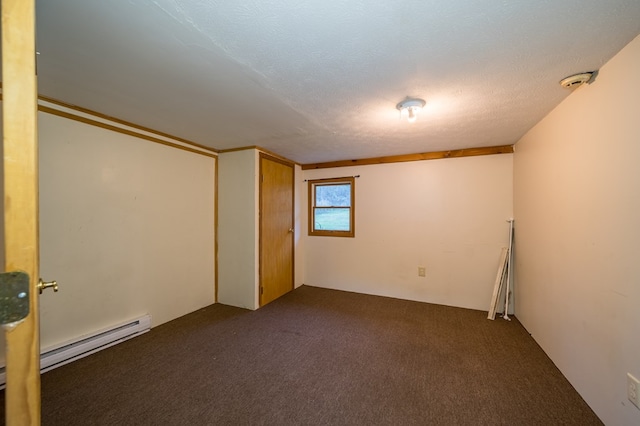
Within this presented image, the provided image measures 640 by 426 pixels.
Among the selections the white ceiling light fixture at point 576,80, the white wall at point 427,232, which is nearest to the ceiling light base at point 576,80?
the white ceiling light fixture at point 576,80

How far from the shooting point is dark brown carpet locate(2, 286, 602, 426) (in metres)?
1.57

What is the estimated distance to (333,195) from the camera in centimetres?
427

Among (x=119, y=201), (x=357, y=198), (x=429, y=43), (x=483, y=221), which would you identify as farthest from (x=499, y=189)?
(x=119, y=201)

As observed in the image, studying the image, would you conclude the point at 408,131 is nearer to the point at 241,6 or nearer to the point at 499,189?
the point at 499,189

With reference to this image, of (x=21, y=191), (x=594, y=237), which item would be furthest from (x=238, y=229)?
(x=594, y=237)

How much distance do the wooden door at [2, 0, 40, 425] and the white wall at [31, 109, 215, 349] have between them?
6.47 feet

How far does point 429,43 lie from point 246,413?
244 cm

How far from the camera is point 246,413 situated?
1594mm

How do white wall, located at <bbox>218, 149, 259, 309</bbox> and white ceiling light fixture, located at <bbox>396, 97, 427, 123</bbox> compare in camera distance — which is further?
white wall, located at <bbox>218, 149, 259, 309</bbox>

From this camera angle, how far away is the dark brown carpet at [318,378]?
61.9 inches

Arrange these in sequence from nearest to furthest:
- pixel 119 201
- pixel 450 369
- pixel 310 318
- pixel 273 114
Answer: pixel 450 369 < pixel 273 114 < pixel 119 201 < pixel 310 318

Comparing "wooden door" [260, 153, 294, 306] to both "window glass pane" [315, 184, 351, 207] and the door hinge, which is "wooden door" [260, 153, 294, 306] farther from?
the door hinge

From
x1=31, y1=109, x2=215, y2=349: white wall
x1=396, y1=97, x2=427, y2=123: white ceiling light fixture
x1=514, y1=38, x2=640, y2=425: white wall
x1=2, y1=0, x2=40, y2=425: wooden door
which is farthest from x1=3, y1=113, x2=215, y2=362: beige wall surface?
x1=514, y1=38, x2=640, y2=425: white wall

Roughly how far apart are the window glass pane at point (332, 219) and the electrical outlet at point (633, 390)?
3.10 metres
